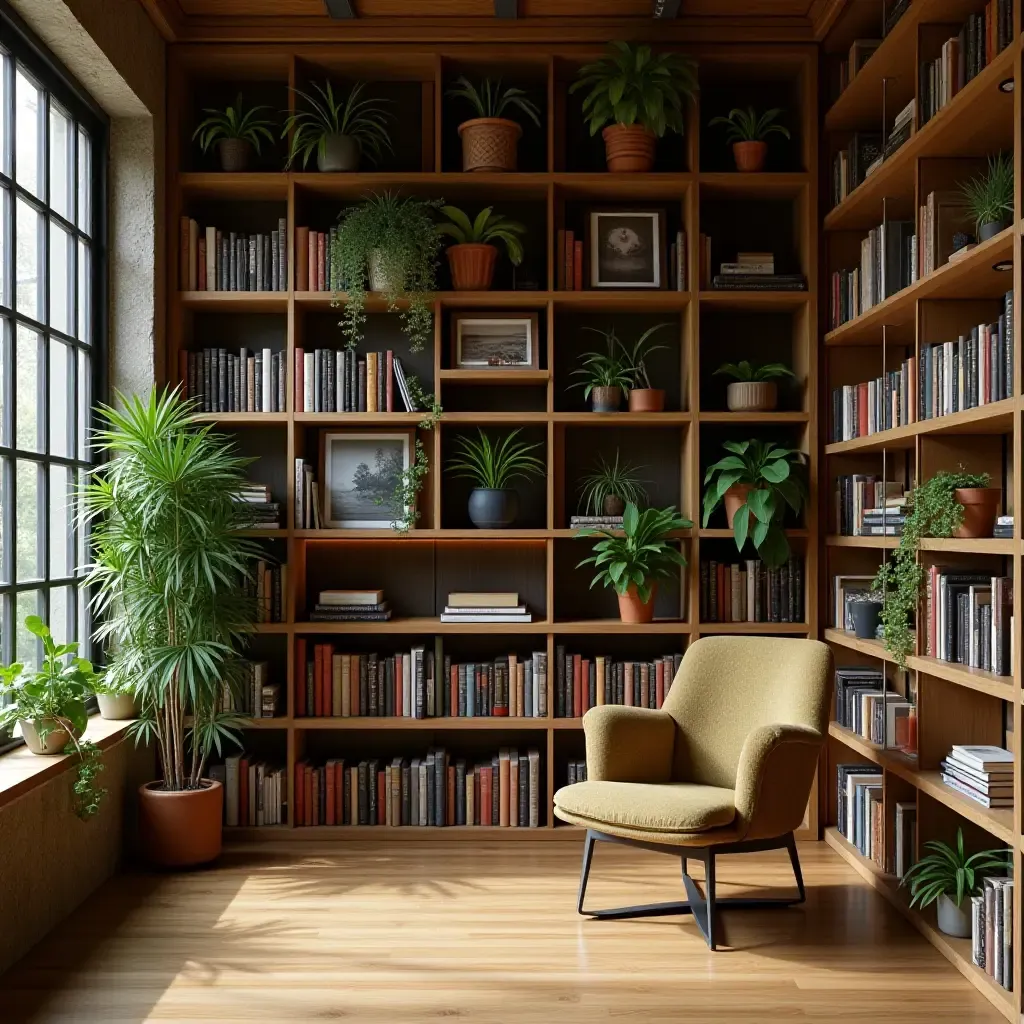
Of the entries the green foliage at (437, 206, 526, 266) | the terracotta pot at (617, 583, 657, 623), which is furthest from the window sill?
the green foliage at (437, 206, 526, 266)

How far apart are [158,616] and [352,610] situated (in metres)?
0.84

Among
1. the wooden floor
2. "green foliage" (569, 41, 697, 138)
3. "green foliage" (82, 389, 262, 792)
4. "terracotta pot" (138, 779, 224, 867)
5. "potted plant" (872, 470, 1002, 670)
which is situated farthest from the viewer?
"green foliage" (569, 41, 697, 138)

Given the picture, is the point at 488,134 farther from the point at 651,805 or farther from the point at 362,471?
the point at 651,805

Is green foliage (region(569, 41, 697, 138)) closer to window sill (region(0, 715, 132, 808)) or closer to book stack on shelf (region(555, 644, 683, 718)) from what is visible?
book stack on shelf (region(555, 644, 683, 718))

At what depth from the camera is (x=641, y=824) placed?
10.7ft

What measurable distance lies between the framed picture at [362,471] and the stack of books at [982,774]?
2.38 m

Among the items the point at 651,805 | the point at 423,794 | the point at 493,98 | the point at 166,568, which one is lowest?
the point at 423,794

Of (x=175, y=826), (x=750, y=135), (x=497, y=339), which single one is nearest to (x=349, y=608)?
(x=175, y=826)

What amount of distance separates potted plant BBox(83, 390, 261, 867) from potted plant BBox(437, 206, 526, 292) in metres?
1.24

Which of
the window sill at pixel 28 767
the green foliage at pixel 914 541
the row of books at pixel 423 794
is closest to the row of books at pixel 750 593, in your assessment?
the green foliage at pixel 914 541

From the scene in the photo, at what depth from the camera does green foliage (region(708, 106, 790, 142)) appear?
14.6 ft

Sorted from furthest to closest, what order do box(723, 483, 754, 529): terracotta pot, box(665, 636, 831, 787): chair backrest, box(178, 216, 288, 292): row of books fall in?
box(178, 216, 288, 292): row of books, box(723, 483, 754, 529): terracotta pot, box(665, 636, 831, 787): chair backrest

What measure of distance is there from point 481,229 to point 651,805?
93.9 inches

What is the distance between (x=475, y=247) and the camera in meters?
4.42
